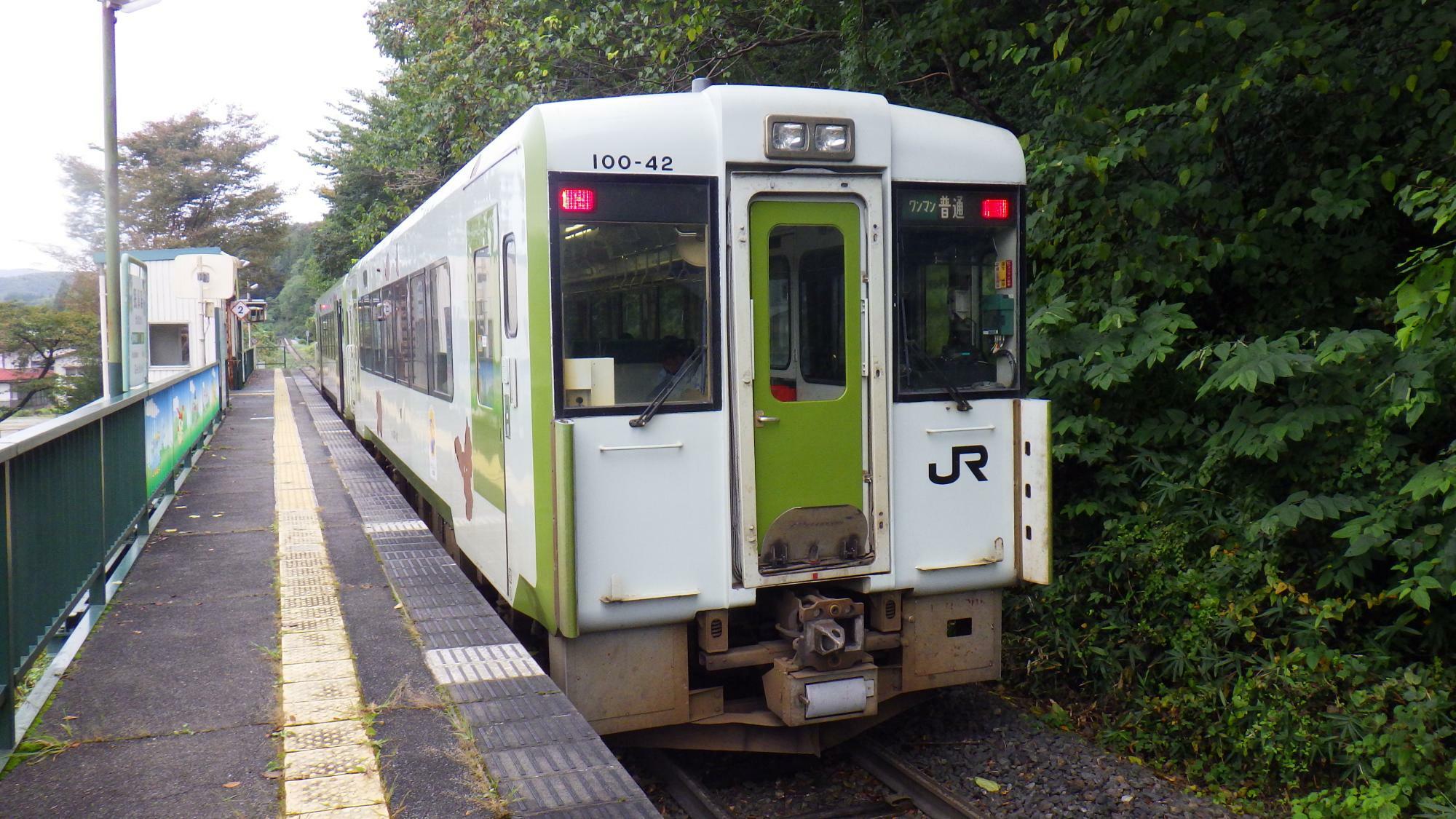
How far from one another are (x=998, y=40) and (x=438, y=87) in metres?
7.28

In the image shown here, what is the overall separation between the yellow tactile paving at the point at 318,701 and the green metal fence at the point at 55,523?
92 centimetres

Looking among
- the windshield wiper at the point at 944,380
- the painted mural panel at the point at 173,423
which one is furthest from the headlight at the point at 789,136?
the painted mural panel at the point at 173,423

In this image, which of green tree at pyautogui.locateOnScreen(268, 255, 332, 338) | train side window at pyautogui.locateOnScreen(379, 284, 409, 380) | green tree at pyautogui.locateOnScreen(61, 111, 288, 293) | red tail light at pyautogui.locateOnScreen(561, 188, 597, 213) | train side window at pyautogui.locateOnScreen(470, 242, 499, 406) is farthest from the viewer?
green tree at pyautogui.locateOnScreen(268, 255, 332, 338)

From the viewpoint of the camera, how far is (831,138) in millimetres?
5066

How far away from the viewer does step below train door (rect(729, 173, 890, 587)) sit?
5.04m

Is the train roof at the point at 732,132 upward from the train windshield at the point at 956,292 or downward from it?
upward

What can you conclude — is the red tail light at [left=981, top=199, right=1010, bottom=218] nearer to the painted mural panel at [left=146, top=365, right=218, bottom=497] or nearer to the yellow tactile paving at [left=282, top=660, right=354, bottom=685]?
the yellow tactile paving at [left=282, top=660, right=354, bottom=685]

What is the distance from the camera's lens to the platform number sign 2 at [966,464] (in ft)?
17.8

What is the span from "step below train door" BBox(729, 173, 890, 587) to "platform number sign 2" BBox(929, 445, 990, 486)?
33 centimetres

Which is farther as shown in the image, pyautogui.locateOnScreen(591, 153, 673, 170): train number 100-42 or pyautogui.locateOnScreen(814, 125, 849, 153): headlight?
pyautogui.locateOnScreen(814, 125, 849, 153): headlight

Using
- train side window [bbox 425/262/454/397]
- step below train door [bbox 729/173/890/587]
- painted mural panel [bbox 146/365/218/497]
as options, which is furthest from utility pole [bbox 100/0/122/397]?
step below train door [bbox 729/173/890/587]

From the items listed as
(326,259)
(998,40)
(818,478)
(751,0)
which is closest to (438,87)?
(751,0)

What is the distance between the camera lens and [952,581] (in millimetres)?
5477

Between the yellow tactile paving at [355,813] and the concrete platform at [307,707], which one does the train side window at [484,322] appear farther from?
the yellow tactile paving at [355,813]
